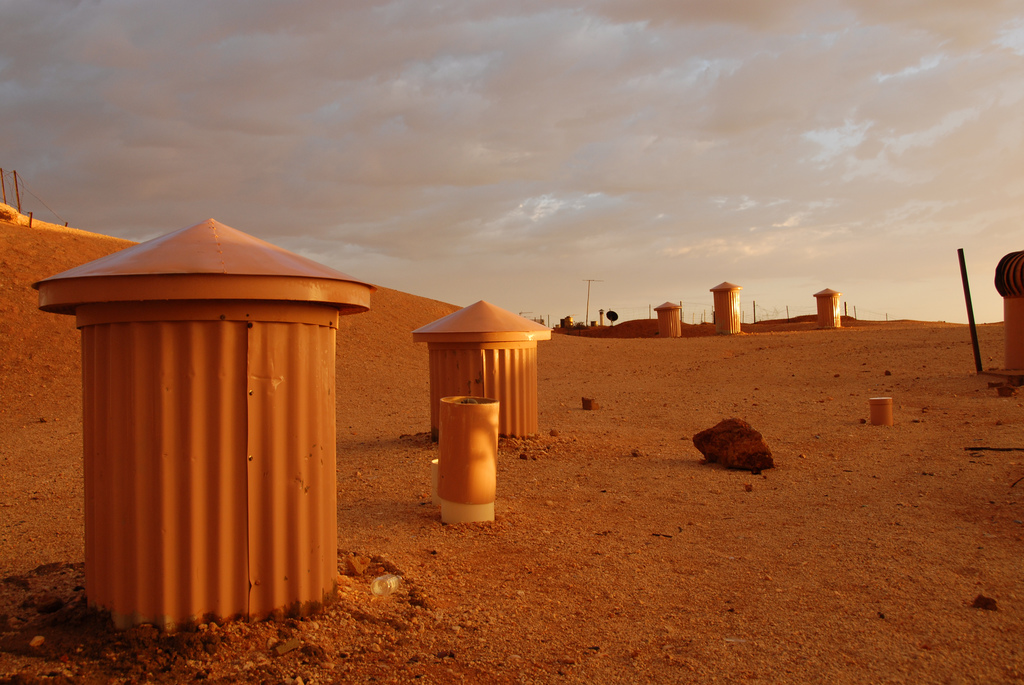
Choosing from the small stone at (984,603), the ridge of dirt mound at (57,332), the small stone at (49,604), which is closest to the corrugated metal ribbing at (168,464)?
the small stone at (49,604)

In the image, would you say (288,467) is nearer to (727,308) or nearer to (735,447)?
(735,447)

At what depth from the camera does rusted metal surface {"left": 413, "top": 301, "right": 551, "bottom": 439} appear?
9.00 meters

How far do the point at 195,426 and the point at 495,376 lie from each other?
6.04 m

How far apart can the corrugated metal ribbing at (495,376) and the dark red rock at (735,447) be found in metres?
2.29

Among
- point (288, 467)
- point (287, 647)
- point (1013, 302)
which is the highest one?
point (1013, 302)

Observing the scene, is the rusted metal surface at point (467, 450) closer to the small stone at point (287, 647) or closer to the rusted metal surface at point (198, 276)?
the rusted metal surface at point (198, 276)

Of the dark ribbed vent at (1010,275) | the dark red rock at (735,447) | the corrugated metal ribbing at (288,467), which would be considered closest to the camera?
the corrugated metal ribbing at (288,467)

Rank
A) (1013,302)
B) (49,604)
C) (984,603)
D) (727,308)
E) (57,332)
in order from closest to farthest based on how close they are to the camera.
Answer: (49,604), (984,603), (1013,302), (57,332), (727,308)

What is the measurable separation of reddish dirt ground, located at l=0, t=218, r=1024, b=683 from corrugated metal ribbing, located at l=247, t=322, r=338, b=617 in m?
0.19

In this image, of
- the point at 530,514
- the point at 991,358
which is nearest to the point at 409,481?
the point at 530,514

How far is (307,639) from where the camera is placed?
10.7 ft

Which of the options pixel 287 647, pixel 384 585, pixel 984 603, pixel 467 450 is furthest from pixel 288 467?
pixel 984 603

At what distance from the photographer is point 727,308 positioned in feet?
103

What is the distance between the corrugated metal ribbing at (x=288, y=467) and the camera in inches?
129
